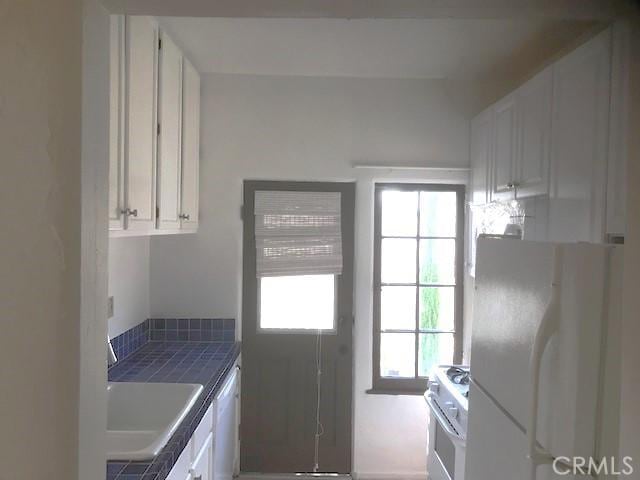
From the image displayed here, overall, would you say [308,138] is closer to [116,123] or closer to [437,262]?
[437,262]

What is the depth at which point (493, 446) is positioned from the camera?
1.43 meters

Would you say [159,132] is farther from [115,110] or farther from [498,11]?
[498,11]

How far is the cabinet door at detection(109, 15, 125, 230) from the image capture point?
60.9 inches

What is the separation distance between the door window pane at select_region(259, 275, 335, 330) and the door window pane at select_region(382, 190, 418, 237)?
1.59 ft

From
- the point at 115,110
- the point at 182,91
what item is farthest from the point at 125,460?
the point at 182,91

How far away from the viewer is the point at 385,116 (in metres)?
2.97

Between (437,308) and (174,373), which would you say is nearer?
(174,373)

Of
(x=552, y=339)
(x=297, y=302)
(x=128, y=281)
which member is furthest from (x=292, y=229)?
(x=552, y=339)

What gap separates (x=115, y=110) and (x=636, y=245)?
1488mm

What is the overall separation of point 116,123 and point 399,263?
6.41ft

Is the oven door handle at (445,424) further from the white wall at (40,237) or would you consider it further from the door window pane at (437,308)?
the white wall at (40,237)

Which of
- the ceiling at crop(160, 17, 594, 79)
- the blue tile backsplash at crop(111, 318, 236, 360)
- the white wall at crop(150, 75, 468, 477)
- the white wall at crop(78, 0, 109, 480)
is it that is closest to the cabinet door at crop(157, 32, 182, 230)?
the ceiling at crop(160, 17, 594, 79)

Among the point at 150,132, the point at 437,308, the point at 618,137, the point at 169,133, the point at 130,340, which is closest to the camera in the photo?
the point at 618,137

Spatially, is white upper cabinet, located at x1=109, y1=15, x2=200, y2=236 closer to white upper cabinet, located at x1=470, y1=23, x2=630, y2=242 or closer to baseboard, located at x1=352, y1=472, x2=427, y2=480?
white upper cabinet, located at x1=470, y1=23, x2=630, y2=242
